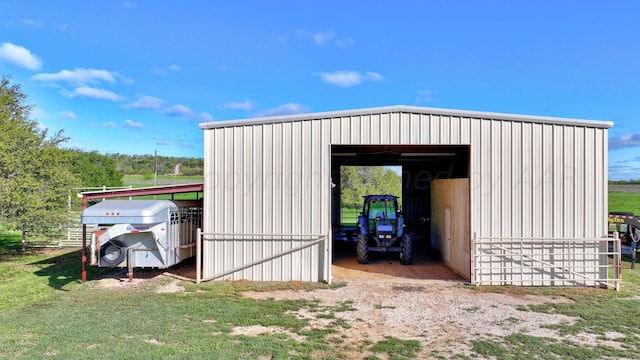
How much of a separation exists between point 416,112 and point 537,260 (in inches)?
161

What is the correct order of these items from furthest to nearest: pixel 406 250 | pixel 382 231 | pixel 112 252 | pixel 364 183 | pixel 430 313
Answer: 1. pixel 364 183
2. pixel 382 231
3. pixel 406 250
4. pixel 112 252
5. pixel 430 313

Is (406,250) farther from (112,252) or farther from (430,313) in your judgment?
(112,252)

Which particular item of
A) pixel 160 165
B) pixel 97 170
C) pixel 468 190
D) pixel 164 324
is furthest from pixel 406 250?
pixel 160 165

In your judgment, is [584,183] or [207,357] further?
[584,183]

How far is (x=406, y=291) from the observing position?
7.58m

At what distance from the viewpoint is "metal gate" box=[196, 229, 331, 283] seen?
27.3 feet

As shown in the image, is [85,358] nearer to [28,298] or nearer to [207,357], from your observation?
[207,357]

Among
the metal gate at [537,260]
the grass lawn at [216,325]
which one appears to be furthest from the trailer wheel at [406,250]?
the grass lawn at [216,325]

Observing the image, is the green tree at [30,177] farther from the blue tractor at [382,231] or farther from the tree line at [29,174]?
the blue tractor at [382,231]

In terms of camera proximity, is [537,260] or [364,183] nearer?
[537,260]

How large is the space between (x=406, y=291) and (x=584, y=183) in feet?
15.1

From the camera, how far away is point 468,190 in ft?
28.4

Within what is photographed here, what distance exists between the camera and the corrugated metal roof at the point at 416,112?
818 cm

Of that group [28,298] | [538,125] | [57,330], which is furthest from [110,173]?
[538,125]
